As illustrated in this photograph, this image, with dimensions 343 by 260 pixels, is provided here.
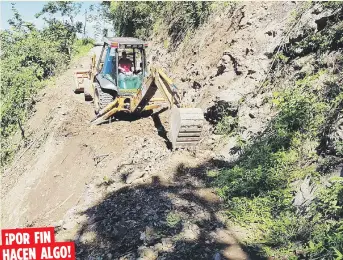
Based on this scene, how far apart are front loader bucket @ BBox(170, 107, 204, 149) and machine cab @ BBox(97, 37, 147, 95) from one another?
267cm

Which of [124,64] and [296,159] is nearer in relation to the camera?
[296,159]

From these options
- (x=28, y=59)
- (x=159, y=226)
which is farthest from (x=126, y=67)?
(x=28, y=59)

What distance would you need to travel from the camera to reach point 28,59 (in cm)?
1912

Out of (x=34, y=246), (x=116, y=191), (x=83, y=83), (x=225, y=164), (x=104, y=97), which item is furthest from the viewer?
(x=83, y=83)

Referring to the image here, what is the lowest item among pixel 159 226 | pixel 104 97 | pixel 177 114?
pixel 159 226

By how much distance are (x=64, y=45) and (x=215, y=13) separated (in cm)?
1356

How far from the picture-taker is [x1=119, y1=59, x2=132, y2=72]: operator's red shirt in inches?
378

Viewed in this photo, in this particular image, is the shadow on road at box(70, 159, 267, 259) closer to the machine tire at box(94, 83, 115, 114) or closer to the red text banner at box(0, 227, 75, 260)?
the red text banner at box(0, 227, 75, 260)

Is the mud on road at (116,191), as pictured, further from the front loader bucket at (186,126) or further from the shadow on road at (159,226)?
the front loader bucket at (186,126)

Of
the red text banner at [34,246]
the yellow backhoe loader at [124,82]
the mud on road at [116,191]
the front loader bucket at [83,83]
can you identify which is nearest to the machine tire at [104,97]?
the yellow backhoe loader at [124,82]

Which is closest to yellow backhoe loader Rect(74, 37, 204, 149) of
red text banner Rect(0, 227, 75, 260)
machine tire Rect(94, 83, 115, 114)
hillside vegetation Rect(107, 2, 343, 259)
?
machine tire Rect(94, 83, 115, 114)

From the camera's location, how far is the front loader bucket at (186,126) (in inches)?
273

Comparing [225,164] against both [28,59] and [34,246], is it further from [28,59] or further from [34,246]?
[28,59]

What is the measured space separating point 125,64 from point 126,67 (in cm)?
8
